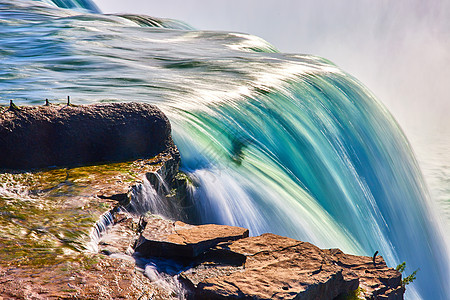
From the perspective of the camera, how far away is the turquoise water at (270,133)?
5.98 metres

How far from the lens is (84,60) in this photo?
1079 centimetres

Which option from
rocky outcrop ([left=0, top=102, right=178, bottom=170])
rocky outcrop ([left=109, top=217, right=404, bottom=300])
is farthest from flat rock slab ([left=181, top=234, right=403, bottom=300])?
rocky outcrop ([left=0, top=102, right=178, bottom=170])

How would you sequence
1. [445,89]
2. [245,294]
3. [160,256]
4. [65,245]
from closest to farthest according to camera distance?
[245,294] < [65,245] < [160,256] < [445,89]

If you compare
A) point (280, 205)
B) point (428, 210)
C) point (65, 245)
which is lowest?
point (428, 210)

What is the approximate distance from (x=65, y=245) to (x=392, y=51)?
33.9 metres

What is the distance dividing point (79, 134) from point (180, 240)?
1.67m

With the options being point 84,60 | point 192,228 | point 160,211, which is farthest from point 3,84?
point 192,228

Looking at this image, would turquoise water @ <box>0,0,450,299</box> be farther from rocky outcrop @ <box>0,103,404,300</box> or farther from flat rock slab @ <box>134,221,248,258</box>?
flat rock slab @ <box>134,221,248,258</box>

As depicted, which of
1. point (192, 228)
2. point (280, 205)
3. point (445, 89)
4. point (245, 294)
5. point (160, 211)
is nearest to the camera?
point (245, 294)

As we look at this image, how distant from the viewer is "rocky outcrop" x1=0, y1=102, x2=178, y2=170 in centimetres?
434

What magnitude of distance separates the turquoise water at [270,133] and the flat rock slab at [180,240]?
122cm

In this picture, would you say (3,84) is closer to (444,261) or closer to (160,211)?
(160,211)

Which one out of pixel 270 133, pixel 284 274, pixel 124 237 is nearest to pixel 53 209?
pixel 124 237

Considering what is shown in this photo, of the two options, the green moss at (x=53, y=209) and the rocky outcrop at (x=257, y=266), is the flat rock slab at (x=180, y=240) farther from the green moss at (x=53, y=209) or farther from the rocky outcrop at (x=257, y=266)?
the green moss at (x=53, y=209)
